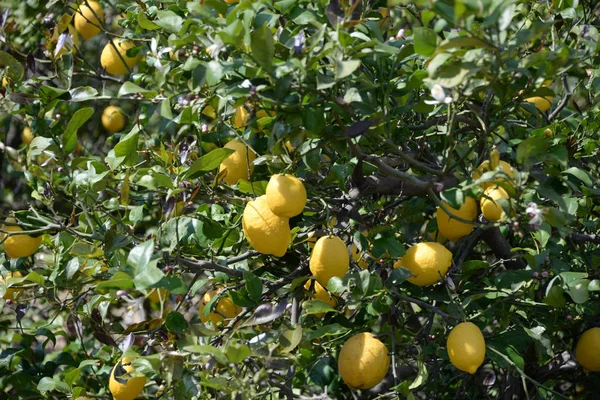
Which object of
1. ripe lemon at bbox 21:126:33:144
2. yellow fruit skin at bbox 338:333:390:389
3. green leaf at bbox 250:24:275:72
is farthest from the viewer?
ripe lemon at bbox 21:126:33:144

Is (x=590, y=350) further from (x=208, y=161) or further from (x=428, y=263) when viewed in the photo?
(x=208, y=161)

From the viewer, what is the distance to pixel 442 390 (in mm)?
2279

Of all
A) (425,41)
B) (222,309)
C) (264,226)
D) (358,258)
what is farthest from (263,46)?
(222,309)

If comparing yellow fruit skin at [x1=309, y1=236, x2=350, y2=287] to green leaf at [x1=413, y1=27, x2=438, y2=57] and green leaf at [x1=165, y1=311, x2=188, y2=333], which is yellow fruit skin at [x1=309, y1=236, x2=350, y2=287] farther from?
green leaf at [x1=413, y1=27, x2=438, y2=57]

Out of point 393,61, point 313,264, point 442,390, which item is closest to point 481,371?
point 442,390

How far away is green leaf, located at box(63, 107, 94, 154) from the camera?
165cm

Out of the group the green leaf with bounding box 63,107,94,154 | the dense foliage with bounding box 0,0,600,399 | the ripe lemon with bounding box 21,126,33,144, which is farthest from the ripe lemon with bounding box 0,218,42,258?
the ripe lemon with bounding box 21,126,33,144

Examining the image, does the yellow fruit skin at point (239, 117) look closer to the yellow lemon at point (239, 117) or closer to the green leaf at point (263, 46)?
the yellow lemon at point (239, 117)

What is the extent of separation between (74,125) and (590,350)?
1298 mm

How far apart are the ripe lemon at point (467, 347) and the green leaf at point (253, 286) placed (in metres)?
0.41

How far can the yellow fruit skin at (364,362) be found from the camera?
1.55m

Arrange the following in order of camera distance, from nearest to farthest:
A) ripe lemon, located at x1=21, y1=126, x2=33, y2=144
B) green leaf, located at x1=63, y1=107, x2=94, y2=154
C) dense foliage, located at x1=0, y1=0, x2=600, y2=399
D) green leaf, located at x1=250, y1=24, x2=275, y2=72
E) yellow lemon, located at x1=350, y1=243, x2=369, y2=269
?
1. green leaf, located at x1=250, y1=24, x2=275, y2=72
2. dense foliage, located at x1=0, y1=0, x2=600, y2=399
3. green leaf, located at x1=63, y1=107, x2=94, y2=154
4. yellow lemon, located at x1=350, y1=243, x2=369, y2=269
5. ripe lemon, located at x1=21, y1=126, x2=33, y2=144

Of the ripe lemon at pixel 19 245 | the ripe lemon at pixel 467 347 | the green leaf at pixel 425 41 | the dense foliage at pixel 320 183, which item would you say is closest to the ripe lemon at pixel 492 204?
the dense foliage at pixel 320 183

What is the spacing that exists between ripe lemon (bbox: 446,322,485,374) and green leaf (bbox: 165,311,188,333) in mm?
537
